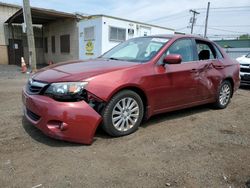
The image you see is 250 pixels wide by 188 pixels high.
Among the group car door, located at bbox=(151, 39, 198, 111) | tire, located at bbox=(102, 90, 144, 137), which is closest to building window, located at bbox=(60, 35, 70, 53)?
car door, located at bbox=(151, 39, 198, 111)

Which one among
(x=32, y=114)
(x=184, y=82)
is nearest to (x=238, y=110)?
(x=184, y=82)

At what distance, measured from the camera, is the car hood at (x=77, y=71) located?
3.52m

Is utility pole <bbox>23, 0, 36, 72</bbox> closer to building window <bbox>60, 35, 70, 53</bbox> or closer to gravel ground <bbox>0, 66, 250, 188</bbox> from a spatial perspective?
building window <bbox>60, 35, 70, 53</bbox>

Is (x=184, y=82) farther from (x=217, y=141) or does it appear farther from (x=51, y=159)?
(x=51, y=159)

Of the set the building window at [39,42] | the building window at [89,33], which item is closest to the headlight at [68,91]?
the building window at [89,33]

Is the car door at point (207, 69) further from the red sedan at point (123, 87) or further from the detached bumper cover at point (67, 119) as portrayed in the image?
the detached bumper cover at point (67, 119)

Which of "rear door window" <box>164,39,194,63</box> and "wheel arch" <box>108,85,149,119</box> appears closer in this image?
"wheel arch" <box>108,85,149,119</box>

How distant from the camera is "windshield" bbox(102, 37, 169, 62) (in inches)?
174

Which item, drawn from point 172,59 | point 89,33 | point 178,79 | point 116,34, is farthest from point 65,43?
point 172,59

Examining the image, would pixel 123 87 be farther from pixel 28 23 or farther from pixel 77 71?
pixel 28 23

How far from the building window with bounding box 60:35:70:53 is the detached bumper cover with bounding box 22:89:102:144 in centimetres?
1759

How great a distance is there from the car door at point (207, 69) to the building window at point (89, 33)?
1130 centimetres

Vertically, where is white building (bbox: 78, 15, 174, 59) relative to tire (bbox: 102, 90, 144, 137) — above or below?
above

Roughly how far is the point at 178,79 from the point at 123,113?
50.6 inches
